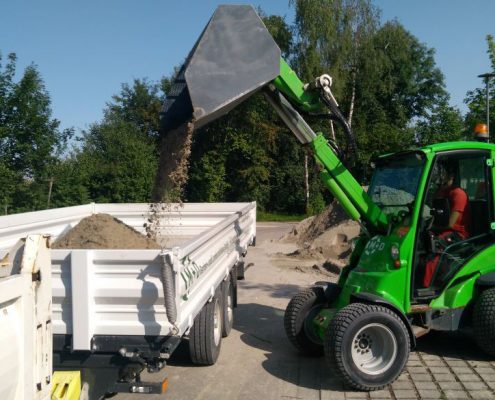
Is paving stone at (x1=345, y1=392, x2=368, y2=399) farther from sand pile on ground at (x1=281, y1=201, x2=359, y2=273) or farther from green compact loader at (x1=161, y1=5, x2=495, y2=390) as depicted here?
sand pile on ground at (x1=281, y1=201, x2=359, y2=273)

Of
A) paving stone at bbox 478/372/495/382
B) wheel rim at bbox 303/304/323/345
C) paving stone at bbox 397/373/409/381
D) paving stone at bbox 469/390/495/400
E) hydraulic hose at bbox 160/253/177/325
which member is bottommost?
paving stone at bbox 397/373/409/381

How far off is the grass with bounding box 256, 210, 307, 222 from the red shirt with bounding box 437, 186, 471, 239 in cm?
2445

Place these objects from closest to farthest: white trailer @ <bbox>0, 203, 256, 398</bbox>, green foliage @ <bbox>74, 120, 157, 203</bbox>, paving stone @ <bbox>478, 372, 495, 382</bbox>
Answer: white trailer @ <bbox>0, 203, 256, 398</bbox> < paving stone @ <bbox>478, 372, 495, 382</bbox> < green foliage @ <bbox>74, 120, 157, 203</bbox>

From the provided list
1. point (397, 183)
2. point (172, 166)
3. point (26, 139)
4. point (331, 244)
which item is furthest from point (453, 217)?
point (26, 139)

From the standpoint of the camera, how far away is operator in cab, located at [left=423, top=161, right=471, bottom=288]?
17.5 ft

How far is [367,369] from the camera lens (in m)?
4.79

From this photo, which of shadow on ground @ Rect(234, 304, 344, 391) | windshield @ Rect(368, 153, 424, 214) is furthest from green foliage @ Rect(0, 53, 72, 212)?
windshield @ Rect(368, 153, 424, 214)

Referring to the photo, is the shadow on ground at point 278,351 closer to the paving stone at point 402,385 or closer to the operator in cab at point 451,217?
the paving stone at point 402,385

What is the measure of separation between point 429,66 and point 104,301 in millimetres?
40618

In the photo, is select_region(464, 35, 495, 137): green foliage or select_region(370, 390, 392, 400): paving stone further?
select_region(464, 35, 495, 137): green foliage

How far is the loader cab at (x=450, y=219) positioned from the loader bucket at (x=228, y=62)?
1912 mm

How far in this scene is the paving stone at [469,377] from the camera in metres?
4.90

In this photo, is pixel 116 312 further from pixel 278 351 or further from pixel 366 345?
pixel 278 351

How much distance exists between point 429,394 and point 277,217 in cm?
2645
